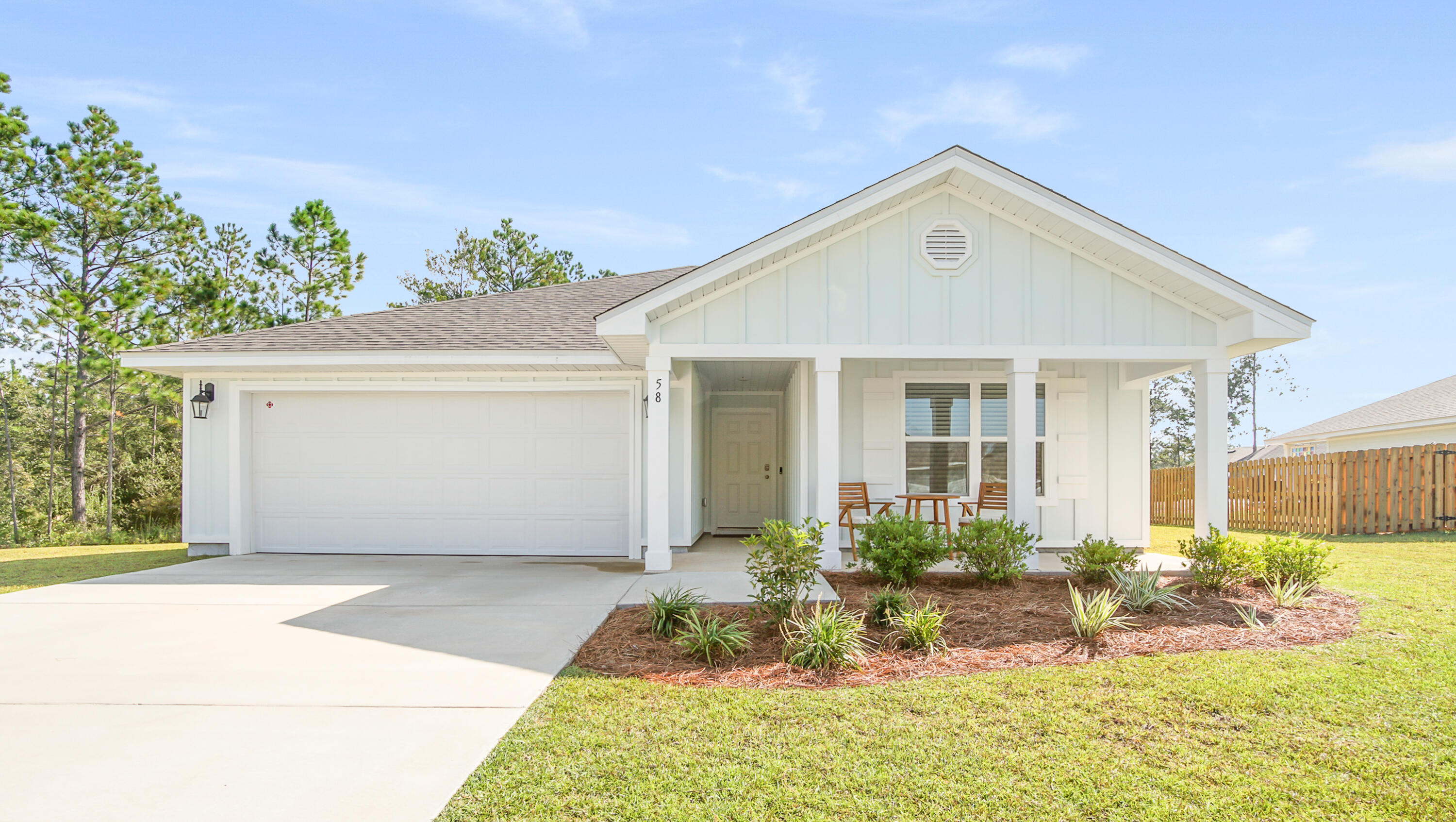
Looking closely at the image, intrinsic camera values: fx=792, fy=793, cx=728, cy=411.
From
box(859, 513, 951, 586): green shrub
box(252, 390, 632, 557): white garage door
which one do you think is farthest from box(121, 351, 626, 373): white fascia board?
box(859, 513, 951, 586): green shrub

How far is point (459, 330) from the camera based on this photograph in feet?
35.3

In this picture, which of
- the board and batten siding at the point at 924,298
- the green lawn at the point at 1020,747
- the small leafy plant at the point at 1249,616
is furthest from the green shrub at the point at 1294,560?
the board and batten siding at the point at 924,298

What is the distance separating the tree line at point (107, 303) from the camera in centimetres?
1667

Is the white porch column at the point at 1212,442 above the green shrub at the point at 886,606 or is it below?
above

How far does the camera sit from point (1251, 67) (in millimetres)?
11703

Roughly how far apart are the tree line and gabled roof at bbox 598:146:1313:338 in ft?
39.3

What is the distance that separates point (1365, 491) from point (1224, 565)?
9.55 metres

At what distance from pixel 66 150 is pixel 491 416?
1362 cm

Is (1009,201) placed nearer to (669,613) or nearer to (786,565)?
(786,565)

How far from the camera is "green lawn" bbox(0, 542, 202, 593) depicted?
29.2ft

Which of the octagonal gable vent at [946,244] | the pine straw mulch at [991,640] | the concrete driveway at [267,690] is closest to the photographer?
the concrete driveway at [267,690]

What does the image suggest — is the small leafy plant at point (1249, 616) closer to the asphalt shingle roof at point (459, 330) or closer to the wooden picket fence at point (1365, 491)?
the asphalt shingle roof at point (459, 330)

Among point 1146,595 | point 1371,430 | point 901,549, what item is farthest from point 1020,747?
point 1371,430

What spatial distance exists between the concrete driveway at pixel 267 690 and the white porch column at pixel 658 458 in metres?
0.48
